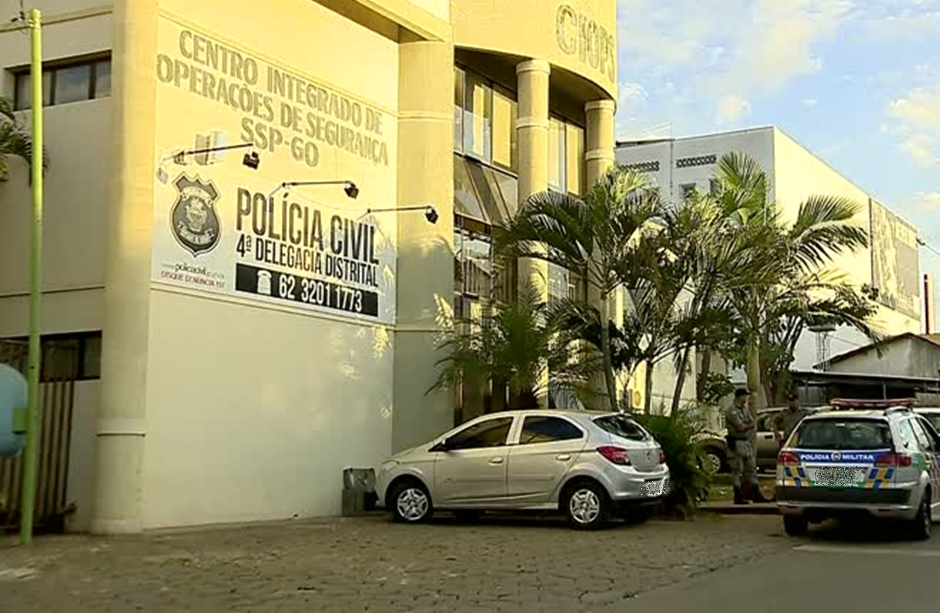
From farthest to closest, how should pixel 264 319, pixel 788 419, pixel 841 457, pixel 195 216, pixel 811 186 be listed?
pixel 811 186 < pixel 788 419 < pixel 264 319 < pixel 195 216 < pixel 841 457

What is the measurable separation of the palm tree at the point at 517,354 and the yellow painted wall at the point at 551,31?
5.86 m

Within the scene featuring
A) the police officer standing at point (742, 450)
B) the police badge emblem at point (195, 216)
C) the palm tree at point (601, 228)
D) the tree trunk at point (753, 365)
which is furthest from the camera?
the tree trunk at point (753, 365)

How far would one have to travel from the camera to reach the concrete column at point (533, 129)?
25.6 meters

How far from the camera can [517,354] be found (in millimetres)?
21047

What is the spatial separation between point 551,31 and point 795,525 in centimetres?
1352

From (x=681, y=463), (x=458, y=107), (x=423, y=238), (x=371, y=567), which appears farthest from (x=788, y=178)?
(x=371, y=567)

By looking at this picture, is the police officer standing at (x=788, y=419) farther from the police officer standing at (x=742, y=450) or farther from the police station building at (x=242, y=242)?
the police station building at (x=242, y=242)

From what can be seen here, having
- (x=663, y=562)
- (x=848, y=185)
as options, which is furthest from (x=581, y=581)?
(x=848, y=185)

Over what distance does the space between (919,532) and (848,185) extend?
55.1 metres

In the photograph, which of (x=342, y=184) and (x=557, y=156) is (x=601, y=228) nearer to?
(x=342, y=184)

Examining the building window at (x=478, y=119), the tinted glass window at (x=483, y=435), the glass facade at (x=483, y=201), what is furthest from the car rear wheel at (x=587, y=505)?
the building window at (x=478, y=119)

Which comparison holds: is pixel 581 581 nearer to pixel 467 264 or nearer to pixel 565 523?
pixel 565 523

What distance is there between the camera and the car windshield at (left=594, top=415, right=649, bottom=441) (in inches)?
670

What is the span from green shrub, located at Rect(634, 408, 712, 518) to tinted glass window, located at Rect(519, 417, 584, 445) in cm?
229
